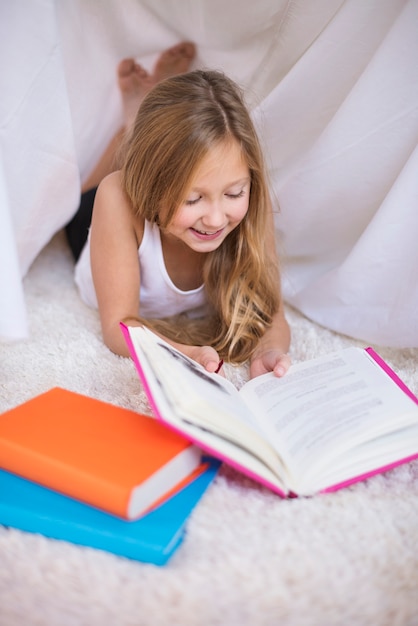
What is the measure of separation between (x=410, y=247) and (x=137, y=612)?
2.49 ft

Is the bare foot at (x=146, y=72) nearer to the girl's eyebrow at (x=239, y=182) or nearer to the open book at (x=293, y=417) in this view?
the girl's eyebrow at (x=239, y=182)

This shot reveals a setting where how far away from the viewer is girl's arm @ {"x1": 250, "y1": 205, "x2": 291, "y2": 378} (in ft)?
2.99

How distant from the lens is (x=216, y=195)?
0.95m

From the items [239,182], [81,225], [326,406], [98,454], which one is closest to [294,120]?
[239,182]

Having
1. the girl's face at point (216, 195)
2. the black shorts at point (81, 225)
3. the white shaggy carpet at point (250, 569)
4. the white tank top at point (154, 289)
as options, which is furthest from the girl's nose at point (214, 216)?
the black shorts at point (81, 225)

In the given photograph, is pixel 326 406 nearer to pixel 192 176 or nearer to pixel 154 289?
pixel 192 176

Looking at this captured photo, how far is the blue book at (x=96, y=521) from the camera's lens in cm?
61

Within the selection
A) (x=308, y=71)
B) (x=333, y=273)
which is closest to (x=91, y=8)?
(x=308, y=71)

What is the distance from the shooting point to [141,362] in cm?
73

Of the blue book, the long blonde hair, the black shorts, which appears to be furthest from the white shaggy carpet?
the black shorts

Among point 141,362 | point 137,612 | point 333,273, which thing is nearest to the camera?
point 137,612

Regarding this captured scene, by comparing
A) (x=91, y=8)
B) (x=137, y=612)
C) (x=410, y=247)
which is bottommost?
(x=137, y=612)

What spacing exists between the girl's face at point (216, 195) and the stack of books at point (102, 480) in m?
0.37

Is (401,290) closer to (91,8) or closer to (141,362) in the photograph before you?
(141,362)
